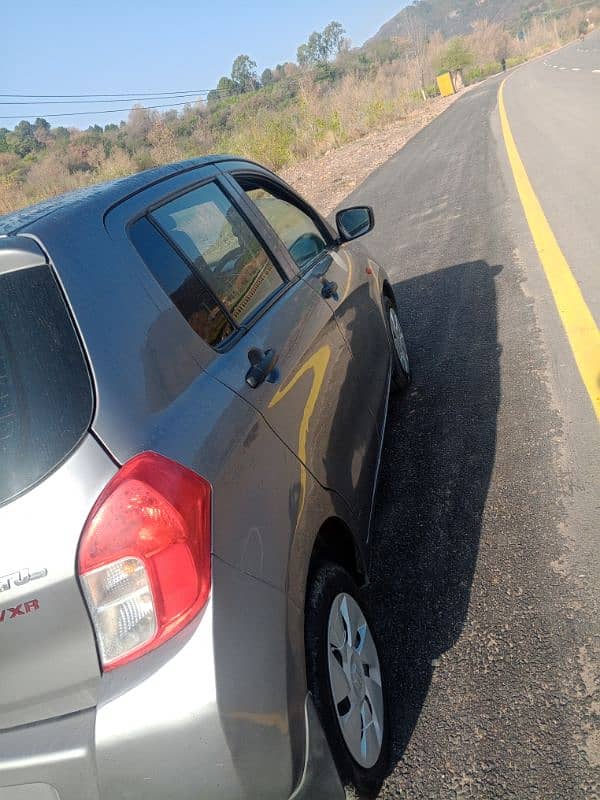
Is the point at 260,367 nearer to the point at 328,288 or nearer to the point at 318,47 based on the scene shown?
the point at 328,288

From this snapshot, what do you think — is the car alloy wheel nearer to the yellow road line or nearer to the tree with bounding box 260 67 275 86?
the yellow road line

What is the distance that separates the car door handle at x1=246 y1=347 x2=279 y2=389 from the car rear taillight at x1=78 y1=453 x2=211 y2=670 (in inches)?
21.2

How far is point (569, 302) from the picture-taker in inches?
197

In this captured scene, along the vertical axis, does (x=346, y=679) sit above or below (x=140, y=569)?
below

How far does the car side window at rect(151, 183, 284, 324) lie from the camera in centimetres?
220

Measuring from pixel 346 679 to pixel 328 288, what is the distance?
166 cm

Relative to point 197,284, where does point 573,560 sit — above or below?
below

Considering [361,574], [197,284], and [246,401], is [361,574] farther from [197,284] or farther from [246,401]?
[197,284]

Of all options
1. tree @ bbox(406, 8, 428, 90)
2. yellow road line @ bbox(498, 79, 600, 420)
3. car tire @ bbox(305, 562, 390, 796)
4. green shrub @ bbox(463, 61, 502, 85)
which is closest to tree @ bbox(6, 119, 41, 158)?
tree @ bbox(406, 8, 428, 90)

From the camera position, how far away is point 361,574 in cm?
229

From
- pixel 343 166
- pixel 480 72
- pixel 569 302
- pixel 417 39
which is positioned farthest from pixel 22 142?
pixel 569 302

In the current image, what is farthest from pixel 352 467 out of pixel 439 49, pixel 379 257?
pixel 439 49

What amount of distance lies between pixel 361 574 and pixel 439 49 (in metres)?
59.8

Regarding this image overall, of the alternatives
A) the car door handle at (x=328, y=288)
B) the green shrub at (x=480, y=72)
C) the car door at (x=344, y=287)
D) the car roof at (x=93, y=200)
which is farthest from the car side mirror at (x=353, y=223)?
the green shrub at (x=480, y=72)
